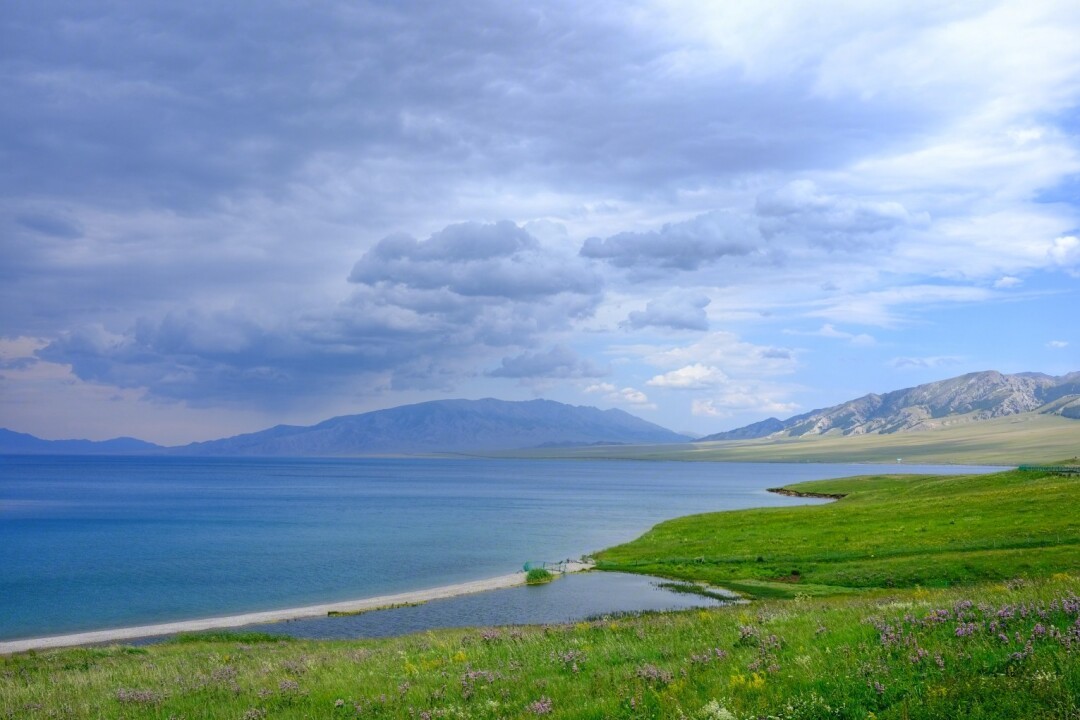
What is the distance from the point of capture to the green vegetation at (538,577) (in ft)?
197

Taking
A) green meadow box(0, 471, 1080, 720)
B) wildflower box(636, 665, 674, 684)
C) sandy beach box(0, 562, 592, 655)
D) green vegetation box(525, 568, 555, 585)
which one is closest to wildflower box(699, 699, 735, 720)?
green meadow box(0, 471, 1080, 720)

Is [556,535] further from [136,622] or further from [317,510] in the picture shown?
[317,510]

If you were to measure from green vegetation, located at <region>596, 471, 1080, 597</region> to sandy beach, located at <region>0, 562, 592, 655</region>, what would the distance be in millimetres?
13701

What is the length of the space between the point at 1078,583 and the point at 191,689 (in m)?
21.0

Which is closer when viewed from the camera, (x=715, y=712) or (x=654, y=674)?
(x=715, y=712)

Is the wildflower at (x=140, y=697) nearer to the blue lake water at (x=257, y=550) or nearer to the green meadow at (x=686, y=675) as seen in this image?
the green meadow at (x=686, y=675)

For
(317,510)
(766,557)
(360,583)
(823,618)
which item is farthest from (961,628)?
(317,510)

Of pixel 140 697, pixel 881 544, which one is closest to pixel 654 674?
pixel 140 697

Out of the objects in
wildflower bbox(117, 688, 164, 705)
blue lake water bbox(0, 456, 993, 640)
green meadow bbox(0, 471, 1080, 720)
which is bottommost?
blue lake water bbox(0, 456, 993, 640)

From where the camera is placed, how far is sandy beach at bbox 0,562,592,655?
43.7 meters

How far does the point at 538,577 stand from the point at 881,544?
28.6 meters

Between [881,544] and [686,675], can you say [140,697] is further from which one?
[881,544]

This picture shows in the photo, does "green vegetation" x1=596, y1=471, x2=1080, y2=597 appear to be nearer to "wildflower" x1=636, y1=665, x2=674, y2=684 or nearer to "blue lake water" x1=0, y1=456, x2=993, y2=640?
"blue lake water" x1=0, y1=456, x2=993, y2=640

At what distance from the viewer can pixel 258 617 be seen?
166ft
